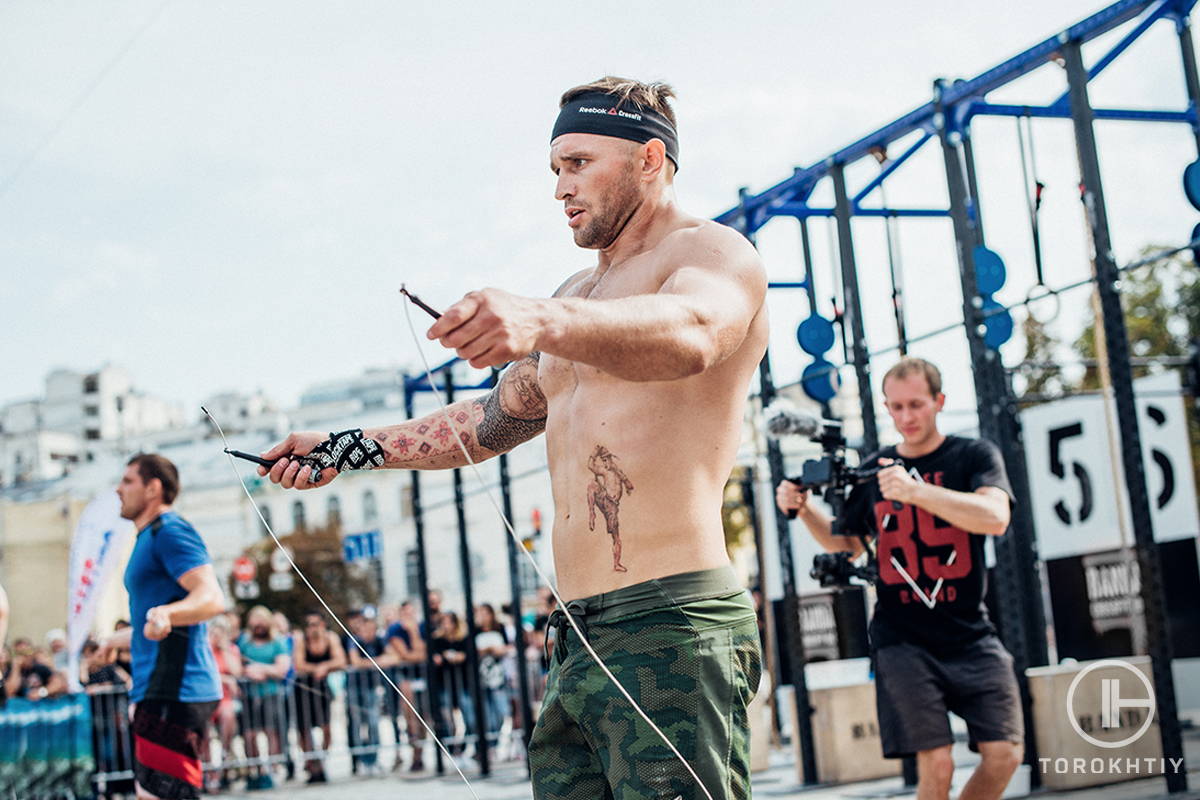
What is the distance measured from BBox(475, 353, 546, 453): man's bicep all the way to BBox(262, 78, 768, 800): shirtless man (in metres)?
0.23

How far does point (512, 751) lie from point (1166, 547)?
293 inches

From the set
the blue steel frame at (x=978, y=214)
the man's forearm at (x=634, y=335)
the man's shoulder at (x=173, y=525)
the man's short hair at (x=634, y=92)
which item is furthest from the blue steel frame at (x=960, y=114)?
the man's forearm at (x=634, y=335)

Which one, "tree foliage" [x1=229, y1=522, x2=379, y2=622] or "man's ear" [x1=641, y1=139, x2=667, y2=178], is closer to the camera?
"man's ear" [x1=641, y1=139, x2=667, y2=178]

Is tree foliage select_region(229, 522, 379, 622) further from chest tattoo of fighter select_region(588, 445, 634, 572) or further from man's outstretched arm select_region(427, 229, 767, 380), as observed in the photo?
man's outstretched arm select_region(427, 229, 767, 380)

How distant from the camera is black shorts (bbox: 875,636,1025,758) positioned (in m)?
4.82

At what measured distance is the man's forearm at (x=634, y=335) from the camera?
201cm

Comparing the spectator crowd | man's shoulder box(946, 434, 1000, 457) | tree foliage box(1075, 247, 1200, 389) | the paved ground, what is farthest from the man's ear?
tree foliage box(1075, 247, 1200, 389)

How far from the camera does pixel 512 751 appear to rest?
14914 mm

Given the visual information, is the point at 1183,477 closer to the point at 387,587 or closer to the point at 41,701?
the point at 41,701

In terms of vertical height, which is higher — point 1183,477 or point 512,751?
point 1183,477

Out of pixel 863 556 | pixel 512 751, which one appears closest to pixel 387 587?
pixel 512 751

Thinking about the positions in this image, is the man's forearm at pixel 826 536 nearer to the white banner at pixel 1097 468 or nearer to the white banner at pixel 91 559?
the white banner at pixel 1097 468

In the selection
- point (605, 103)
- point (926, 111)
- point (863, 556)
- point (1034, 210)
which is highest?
point (926, 111)

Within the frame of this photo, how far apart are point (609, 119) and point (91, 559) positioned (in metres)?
10.2
